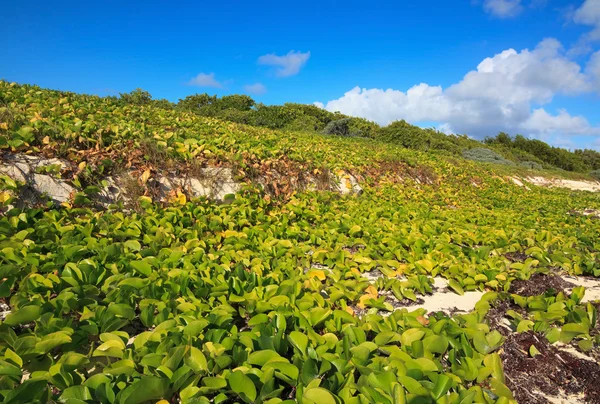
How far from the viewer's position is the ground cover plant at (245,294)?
5.55ft

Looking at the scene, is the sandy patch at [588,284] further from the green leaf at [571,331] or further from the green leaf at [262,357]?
the green leaf at [262,357]

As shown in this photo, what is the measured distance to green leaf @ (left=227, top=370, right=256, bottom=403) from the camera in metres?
1.58

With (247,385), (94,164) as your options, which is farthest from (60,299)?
(94,164)

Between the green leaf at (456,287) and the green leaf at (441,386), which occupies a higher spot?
the green leaf at (456,287)

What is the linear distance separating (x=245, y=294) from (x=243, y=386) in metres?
0.97

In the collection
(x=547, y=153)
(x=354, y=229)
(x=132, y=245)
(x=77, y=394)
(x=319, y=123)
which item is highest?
(x=547, y=153)

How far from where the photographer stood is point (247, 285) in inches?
107

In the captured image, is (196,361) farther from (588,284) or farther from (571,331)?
(588,284)

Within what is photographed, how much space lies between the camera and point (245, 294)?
8.31 ft

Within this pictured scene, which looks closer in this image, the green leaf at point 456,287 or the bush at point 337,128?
the green leaf at point 456,287

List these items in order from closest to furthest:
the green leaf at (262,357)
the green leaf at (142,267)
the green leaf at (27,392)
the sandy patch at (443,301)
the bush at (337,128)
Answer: the green leaf at (27,392)
the green leaf at (262,357)
the green leaf at (142,267)
the sandy patch at (443,301)
the bush at (337,128)

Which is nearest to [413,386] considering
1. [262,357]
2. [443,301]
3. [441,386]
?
[441,386]

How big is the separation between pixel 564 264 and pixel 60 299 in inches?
200

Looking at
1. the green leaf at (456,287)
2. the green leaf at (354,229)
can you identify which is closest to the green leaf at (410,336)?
the green leaf at (456,287)
